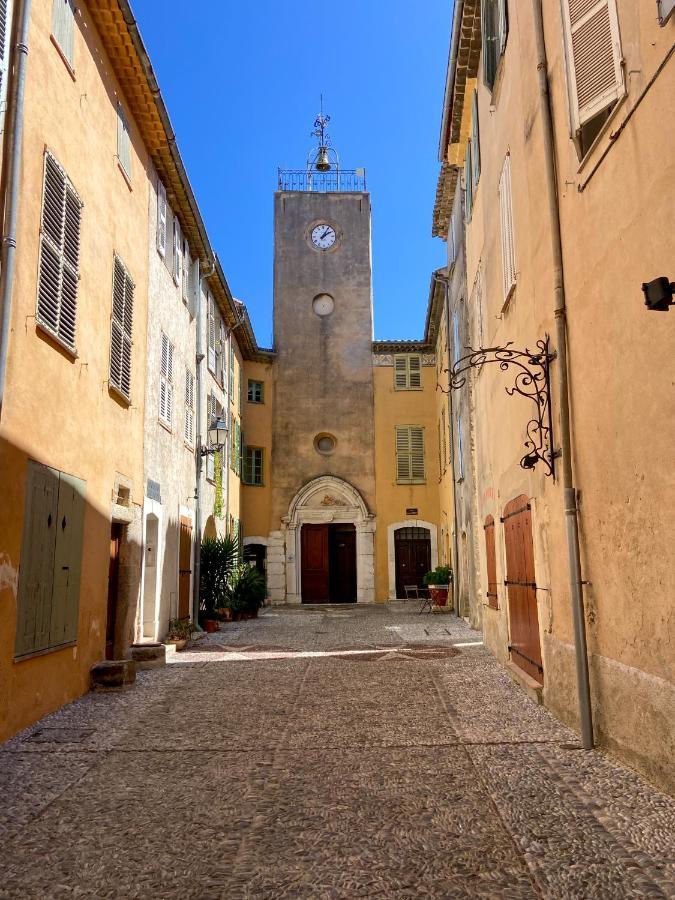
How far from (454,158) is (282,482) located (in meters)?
12.7

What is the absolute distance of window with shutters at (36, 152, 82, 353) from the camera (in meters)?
6.82

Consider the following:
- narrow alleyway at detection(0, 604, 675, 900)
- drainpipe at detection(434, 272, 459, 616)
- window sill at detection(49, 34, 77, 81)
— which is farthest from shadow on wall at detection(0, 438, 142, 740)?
drainpipe at detection(434, 272, 459, 616)

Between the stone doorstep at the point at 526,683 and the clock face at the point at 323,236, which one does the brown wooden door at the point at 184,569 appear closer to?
the stone doorstep at the point at 526,683

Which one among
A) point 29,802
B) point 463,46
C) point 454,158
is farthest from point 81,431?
point 454,158

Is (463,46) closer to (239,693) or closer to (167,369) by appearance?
(167,369)

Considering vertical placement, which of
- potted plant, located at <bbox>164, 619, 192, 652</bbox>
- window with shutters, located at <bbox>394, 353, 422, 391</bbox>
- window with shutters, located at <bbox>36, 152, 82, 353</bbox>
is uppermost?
window with shutters, located at <bbox>394, 353, 422, 391</bbox>

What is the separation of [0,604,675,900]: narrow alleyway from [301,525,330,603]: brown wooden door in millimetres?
15580

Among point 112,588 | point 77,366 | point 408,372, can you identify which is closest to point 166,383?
point 112,588

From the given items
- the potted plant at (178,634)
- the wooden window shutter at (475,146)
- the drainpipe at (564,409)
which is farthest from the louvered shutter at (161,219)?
the drainpipe at (564,409)

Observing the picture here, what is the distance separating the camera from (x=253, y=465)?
78.4ft

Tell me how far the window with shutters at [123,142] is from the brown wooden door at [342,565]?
15.5 metres

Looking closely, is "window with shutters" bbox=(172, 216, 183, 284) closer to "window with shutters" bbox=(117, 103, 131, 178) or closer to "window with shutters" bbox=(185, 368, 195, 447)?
"window with shutters" bbox=(185, 368, 195, 447)

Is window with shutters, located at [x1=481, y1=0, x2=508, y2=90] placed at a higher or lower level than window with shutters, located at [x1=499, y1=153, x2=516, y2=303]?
higher

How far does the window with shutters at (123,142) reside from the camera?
9803mm
